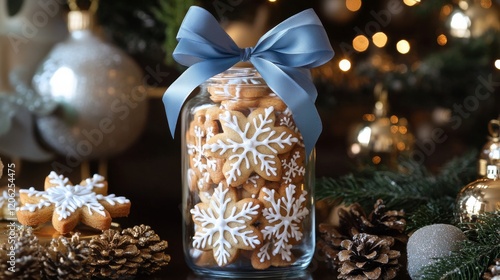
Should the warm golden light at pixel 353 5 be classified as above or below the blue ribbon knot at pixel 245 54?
above

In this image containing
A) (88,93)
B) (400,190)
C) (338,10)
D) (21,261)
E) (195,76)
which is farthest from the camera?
(338,10)

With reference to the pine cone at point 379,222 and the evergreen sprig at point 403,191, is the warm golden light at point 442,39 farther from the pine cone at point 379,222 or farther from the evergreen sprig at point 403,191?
the pine cone at point 379,222

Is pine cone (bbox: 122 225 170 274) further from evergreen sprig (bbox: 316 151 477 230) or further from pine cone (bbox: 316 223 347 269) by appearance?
evergreen sprig (bbox: 316 151 477 230)

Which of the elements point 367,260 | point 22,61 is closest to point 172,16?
point 22,61

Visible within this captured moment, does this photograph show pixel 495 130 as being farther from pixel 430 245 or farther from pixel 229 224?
pixel 229 224

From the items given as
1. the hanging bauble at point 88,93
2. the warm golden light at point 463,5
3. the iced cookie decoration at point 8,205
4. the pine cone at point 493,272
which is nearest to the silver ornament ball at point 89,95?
the hanging bauble at point 88,93

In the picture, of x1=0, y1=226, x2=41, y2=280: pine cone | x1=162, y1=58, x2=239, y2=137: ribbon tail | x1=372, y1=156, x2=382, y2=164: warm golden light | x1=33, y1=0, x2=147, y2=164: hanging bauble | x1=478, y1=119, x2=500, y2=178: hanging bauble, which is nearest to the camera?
x1=0, y1=226, x2=41, y2=280: pine cone

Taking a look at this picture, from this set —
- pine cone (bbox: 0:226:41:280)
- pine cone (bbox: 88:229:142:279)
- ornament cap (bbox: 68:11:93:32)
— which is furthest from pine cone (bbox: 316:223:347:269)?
ornament cap (bbox: 68:11:93:32)
